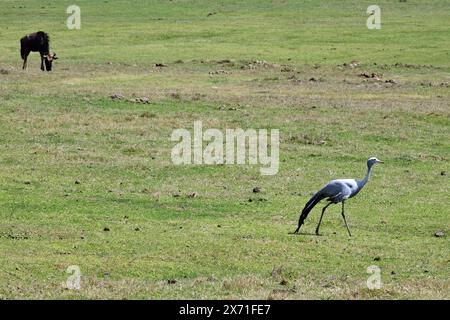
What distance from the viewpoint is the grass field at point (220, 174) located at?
16297mm

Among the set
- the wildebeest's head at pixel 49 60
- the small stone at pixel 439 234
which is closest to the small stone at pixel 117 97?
the wildebeest's head at pixel 49 60

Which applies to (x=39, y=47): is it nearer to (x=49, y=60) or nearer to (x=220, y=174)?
(x=49, y=60)

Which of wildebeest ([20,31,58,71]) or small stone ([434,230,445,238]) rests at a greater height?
wildebeest ([20,31,58,71])

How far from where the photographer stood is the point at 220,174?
25.3 m

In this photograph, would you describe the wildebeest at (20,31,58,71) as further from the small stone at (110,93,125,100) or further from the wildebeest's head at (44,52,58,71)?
the small stone at (110,93,125,100)

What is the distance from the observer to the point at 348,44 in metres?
60.6


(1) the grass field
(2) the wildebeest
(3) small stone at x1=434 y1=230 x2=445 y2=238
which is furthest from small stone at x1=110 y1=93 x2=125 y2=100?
(3) small stone at x1=434 y1=230 x2=445 y2=238

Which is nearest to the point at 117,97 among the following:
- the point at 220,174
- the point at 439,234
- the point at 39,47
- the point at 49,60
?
the point at 220,174

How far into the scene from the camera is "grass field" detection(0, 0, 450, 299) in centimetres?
1630

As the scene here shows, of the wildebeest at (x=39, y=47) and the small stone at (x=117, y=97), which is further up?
the wildebeest at (x=39, y=47)

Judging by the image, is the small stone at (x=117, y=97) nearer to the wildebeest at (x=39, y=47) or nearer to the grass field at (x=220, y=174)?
the grass field at (x=220, y=174)

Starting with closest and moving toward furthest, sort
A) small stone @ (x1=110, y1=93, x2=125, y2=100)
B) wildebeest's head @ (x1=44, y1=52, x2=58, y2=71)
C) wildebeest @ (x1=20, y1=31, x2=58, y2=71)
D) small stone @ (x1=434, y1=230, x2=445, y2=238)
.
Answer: small stone @ (x1=434, y1=230, x2=445, y2=238) → small stone @ (x1=110, y1=93, x2=125, y2=100) → wildebeest's head @ (x1=44, y1=52, x2=58, y2=71) → wildebeest @ (x1=20, y1=31, x2=58, y2=71)

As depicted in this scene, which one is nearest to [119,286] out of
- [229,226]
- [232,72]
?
[229,226]

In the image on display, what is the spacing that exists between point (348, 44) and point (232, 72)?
48.2 ft
